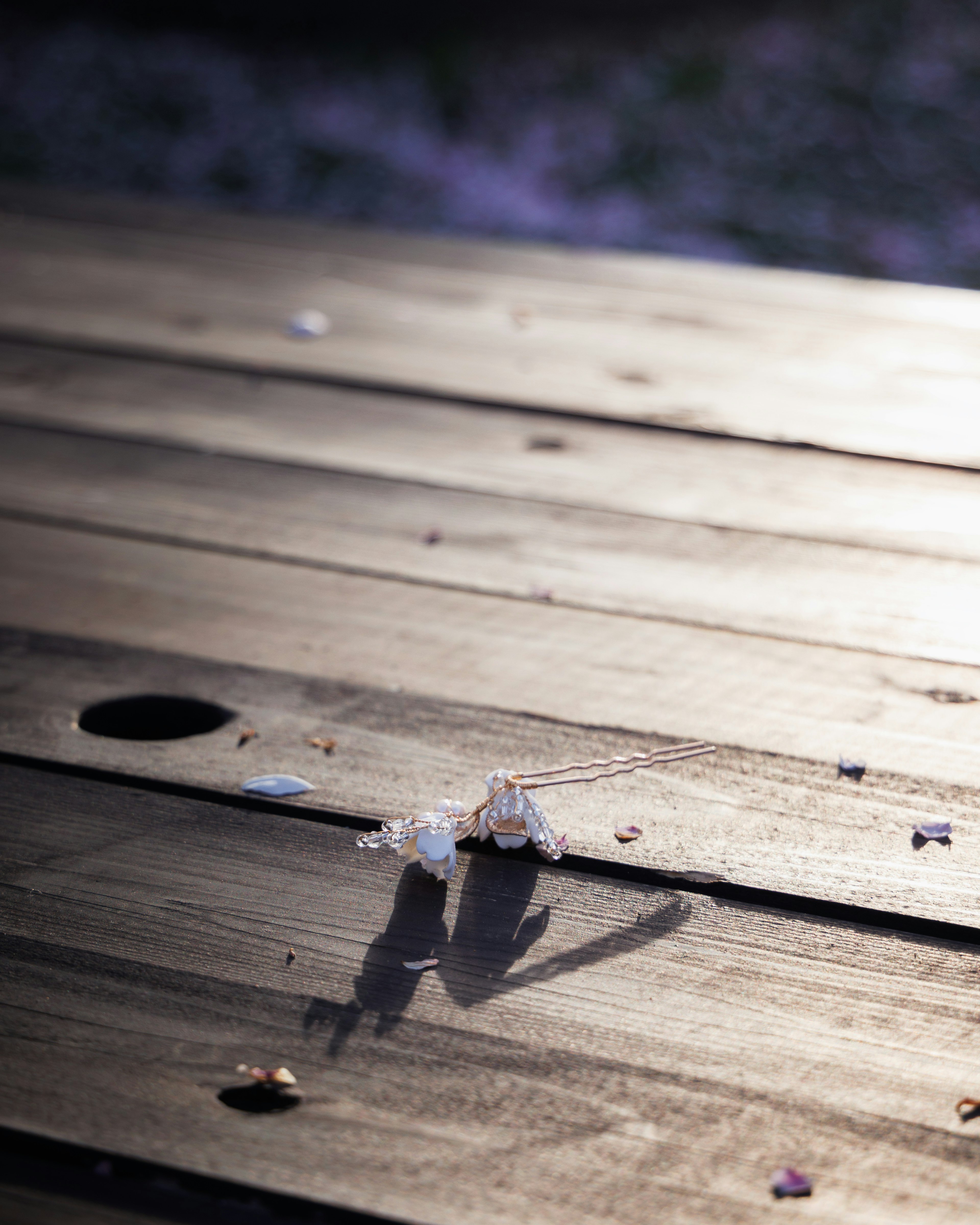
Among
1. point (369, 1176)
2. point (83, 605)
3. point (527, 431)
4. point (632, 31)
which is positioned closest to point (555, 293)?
point (527, 431)

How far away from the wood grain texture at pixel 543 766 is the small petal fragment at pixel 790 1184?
216mm

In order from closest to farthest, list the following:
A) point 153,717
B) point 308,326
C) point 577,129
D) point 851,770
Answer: point 851,770, point 153,717, point 308,326, point 577,129

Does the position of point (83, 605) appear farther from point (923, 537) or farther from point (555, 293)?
point (555, 293)

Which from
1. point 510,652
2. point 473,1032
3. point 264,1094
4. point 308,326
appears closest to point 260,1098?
point 264,1094

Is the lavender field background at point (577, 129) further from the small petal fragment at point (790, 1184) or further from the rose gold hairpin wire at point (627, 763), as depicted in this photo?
the small petal fragment at point (790, 1184)

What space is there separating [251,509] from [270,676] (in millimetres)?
333

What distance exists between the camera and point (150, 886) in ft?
2.55

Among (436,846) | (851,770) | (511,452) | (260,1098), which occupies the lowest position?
(260,1098)

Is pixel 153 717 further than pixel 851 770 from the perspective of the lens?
Yes

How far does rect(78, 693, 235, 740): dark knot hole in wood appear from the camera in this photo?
3.17 feet

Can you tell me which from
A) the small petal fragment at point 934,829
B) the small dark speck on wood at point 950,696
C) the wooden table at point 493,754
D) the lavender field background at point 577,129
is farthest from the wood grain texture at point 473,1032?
the lavender field background at point 577,129

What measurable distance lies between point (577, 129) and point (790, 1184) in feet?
17.9

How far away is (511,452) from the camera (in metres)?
1.40

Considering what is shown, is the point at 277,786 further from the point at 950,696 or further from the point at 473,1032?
the point at 950,696
